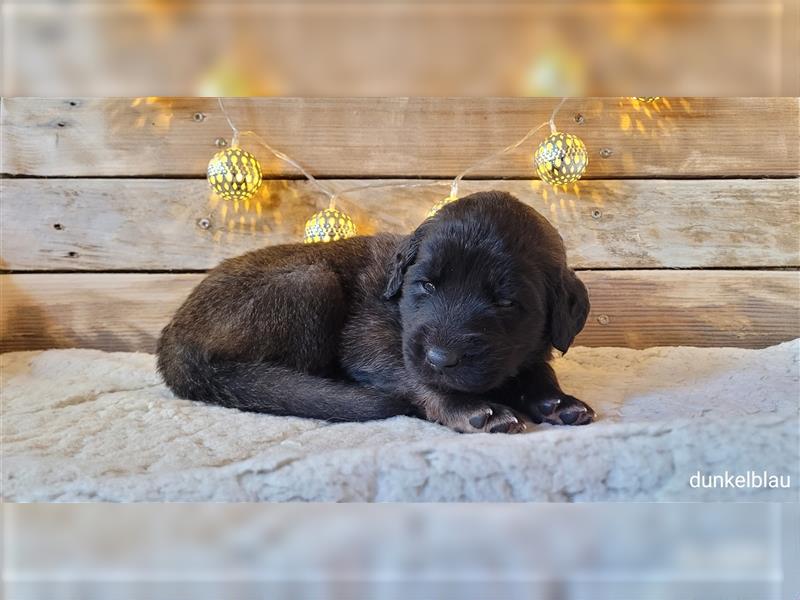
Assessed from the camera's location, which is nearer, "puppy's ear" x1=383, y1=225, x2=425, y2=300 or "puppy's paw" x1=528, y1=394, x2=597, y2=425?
"puppy's paw" x1=528, y1=394, x2=597, y2=425

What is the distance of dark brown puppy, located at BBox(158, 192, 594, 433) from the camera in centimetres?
157

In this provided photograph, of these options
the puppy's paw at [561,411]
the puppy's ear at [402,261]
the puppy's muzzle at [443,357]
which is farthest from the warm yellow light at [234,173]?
the puppy's paw at [561,411]

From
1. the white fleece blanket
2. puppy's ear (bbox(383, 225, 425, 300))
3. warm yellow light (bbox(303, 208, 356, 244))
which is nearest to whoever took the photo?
the white fleece blanket

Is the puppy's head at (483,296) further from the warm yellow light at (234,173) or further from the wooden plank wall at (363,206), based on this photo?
the warm yellow light at (234,173)

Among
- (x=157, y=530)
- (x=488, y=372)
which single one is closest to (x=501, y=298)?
(x=488, y=372)

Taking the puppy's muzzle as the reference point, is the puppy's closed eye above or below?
above

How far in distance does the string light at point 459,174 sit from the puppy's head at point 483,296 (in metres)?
0.54

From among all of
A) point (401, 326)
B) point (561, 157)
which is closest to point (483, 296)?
point (401, 326)

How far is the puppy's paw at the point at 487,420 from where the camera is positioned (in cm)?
152

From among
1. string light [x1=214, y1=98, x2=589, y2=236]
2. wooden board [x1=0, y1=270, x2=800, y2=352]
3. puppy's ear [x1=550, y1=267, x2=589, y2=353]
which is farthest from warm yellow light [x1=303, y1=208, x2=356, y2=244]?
puppy's ear [x1=550, y1=267, x2=589, y2=353]

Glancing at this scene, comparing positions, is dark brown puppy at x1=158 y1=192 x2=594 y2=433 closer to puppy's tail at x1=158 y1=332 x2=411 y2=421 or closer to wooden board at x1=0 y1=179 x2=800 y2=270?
puppy's tail at x1=158 y1=332 x2=411 y2=421

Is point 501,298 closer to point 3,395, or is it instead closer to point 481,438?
point 481,438

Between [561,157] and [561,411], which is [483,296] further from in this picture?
[561,157]
